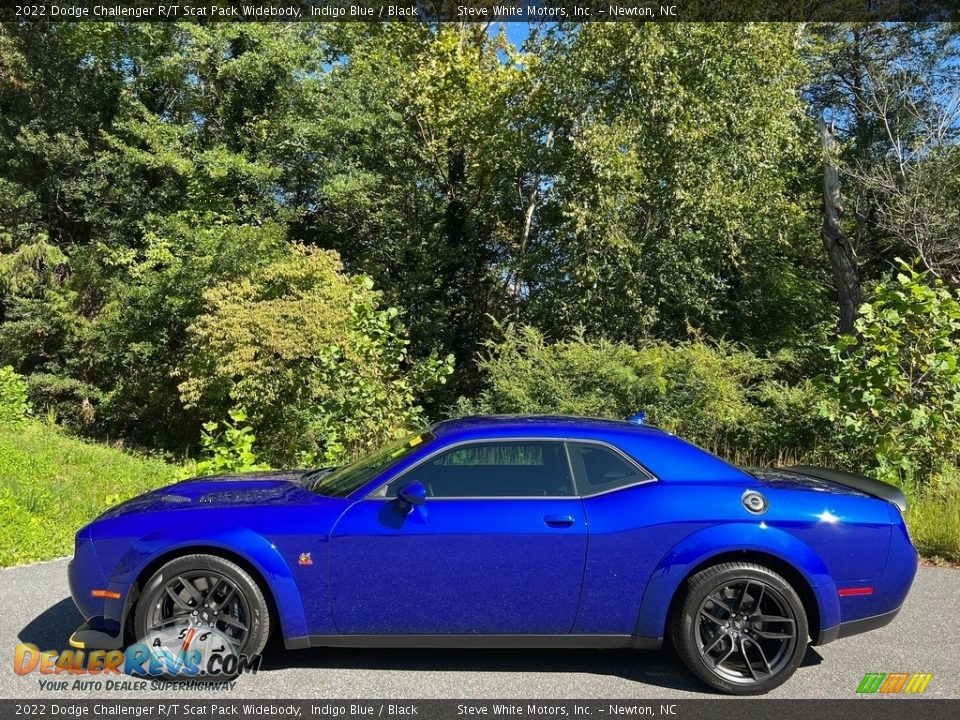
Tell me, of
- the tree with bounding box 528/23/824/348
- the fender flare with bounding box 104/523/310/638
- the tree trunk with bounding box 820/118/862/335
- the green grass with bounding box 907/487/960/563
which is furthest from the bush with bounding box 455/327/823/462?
the tree trunk with bounding box 820/118/862/335

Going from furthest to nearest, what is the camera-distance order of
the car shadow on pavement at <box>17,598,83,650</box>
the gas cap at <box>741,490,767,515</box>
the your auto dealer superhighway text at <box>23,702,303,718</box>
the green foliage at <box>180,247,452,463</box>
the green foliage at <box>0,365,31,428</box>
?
the green foliage at <box>0,365,31,428</box>, the green foliage at <box>180,247,452,463</box>, the car shadow on pavement at <box>17,598,83,650</box>, the gas cap at <box>741,490,767,515</box>, the your auto dealer superhighway text at <box>23,702,303,718</box>

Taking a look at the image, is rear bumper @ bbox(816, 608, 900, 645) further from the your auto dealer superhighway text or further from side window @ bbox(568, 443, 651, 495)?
the your auto dealer superhighway text

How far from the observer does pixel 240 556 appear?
4.20 meters

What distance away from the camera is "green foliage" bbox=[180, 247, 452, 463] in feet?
40.0

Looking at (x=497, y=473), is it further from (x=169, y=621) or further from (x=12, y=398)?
(x=12, y=398)

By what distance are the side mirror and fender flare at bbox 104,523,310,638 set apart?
705mm

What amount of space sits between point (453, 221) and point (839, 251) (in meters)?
9.45

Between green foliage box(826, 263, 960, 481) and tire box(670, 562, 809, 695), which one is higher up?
green foliage box(826, 263, 960, 481)

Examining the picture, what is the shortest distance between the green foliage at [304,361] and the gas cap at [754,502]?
819cm

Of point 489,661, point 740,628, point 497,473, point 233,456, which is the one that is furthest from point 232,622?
point 233,456

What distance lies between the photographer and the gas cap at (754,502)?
4281 mm

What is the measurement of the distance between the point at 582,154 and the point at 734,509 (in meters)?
11.7

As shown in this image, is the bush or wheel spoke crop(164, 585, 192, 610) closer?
wheel spoke crop(164, 585, 192, 610)

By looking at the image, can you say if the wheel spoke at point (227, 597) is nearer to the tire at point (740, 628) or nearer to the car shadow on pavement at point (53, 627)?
the car shadow on pavement at point (53, 627)
